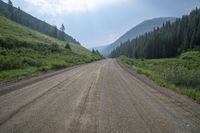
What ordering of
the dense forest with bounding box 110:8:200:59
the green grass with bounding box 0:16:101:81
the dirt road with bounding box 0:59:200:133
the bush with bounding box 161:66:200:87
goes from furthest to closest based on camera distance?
the dense forest with bounding box 110:8:200:59
the green grass with bounding box 0:16:101:81
the bush with bounding box 161:66:200:87
the dirt road with bounding box 0:59:200:133

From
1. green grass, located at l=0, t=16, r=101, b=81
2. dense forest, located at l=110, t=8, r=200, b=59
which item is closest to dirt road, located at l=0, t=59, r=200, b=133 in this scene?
green grass, located at l=0, t=16, r=101, b=81

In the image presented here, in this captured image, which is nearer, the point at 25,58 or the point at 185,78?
the point at 185,78

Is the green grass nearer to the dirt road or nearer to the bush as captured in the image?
the dirt road

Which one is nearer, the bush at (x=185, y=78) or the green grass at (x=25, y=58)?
the bush at (x=185, y=78)

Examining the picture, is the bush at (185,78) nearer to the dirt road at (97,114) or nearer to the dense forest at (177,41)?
the dirt road at (97,114)

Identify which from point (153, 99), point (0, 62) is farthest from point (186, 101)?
point (0, 62)

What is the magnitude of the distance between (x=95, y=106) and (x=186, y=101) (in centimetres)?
361

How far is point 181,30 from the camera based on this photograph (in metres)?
99.9

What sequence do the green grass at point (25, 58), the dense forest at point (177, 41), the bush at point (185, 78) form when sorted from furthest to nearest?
the dense forest at point (177, 41) < the green grass at point (25, 58) < the bush at point (185, 78)

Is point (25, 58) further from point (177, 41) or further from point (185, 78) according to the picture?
point (177, 41)

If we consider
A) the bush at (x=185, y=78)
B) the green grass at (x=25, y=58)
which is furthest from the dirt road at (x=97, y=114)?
the green grass at (x=25, y=58)

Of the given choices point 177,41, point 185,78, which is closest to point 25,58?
point 185,78

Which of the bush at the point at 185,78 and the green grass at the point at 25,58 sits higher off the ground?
the green grass at the point at 25,58

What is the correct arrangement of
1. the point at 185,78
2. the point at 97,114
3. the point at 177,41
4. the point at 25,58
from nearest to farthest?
the point at 97,114 < the point at 185,78 < the point at 25,58 < the point at 177,41
